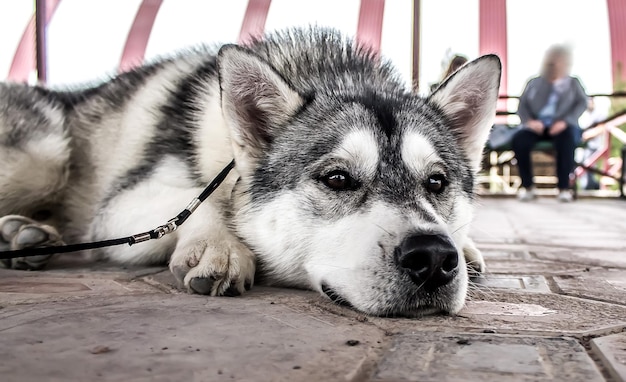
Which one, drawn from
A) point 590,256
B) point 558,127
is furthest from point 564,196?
point 590,256

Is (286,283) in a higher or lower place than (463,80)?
lower

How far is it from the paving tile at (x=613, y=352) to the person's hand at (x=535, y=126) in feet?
26.2

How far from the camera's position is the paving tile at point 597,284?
1978mm

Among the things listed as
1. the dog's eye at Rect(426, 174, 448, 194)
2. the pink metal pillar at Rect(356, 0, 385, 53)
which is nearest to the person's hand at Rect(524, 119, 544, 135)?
the pink metal pillar at Rect(356, 0, 385, 53)

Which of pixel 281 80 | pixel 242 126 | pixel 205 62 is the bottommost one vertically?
pixel 242 126

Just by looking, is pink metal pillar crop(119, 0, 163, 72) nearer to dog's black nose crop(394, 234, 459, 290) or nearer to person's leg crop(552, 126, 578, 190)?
person's leg crop(552, 126, 578, 190)

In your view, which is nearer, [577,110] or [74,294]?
[74,294]

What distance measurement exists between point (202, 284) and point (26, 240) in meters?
0.95

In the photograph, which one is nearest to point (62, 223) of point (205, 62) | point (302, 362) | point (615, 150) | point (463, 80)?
point (205, 62)

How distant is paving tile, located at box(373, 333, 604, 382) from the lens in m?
1.11

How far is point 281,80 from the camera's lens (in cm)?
217

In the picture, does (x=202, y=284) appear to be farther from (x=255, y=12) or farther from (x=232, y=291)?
(x=255, y=12)

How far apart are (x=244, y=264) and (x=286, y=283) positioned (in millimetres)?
186

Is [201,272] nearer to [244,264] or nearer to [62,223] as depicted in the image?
[244,264]
